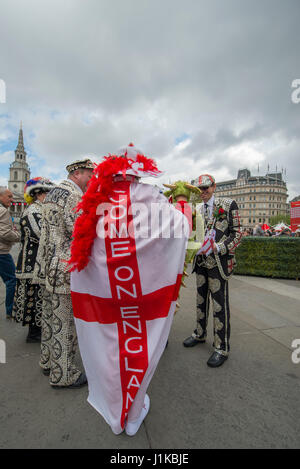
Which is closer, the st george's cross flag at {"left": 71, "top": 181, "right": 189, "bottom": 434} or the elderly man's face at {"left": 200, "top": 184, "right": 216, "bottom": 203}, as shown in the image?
the st george's cross flag at {"left": 71, "top": 181, "right": 189, "bottom": 434}

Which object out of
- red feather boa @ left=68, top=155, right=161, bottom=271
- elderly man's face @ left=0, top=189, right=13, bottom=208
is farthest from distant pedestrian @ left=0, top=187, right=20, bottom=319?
red feather boa @ left=68, top=155, right=161, bottom=271

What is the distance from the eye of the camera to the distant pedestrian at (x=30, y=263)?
117 inches

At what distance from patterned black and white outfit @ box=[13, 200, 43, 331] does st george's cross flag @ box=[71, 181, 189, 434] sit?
1.73m

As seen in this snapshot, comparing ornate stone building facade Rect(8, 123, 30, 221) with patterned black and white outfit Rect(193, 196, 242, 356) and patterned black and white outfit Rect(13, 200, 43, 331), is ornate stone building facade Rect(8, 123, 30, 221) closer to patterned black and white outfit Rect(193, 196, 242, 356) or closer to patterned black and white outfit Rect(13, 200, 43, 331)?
patterned black and white outfit Rect(13, 200, 43, 331)

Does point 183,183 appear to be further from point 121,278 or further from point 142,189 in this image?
point 121,278

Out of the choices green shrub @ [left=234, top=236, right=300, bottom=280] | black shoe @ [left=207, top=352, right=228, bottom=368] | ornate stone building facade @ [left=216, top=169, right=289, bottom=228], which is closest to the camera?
black shoe @ [left=207, top=352, right=228, bottom=368]

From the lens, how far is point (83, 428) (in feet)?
5.50

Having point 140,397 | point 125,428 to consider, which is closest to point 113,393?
point 140,397

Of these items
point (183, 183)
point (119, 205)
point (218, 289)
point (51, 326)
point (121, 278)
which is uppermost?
point (183, 183)

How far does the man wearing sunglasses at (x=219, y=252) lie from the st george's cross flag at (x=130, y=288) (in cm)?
104

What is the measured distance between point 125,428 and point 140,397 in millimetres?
308

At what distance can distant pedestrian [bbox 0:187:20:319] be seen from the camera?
3496 mm

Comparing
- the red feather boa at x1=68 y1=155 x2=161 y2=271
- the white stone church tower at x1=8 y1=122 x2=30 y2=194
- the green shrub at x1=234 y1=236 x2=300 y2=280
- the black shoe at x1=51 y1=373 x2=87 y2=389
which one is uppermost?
the white stone church tower at x1=8 y1=122 x2=30 y2=194
